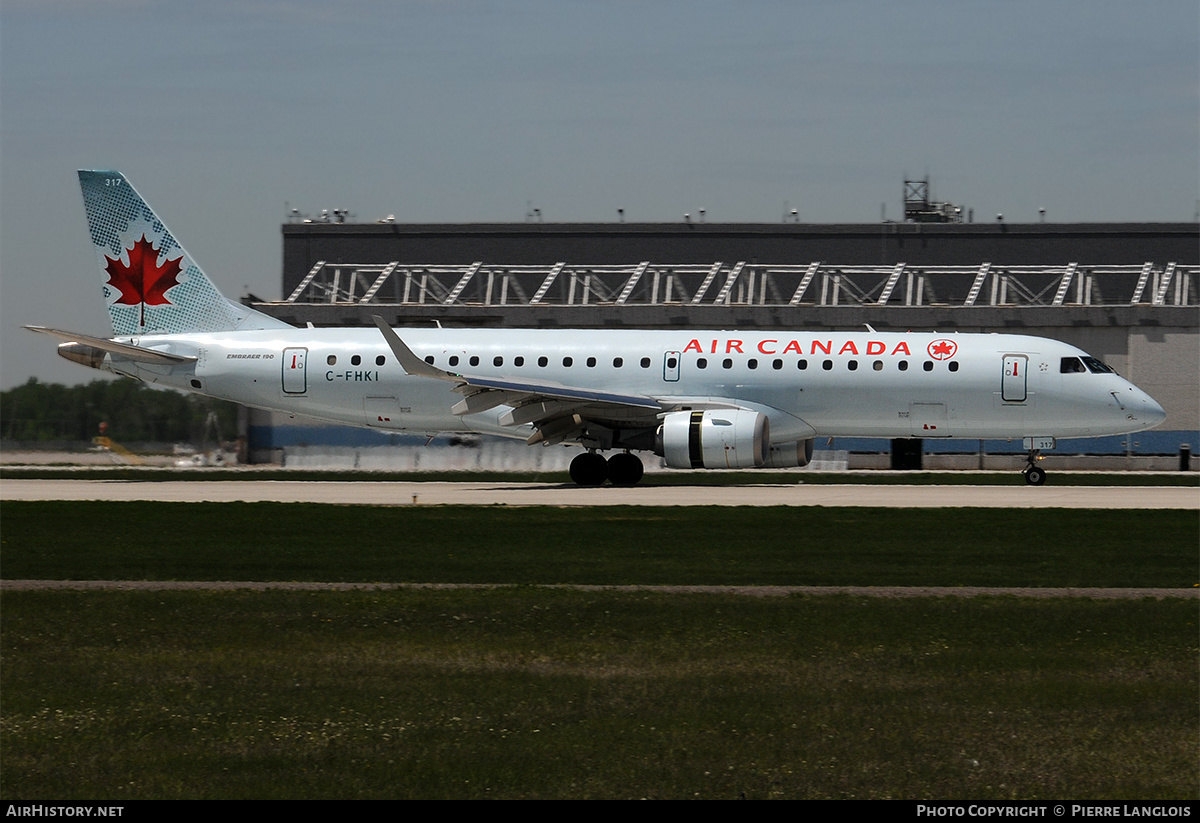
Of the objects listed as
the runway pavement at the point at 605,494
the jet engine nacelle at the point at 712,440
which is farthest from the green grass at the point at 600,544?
the jet engine nacelle at the point at 712,440

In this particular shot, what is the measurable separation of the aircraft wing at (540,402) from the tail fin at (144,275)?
23.2ft

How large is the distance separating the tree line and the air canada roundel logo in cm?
2509

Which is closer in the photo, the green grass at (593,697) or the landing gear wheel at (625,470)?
the green grass at (593,697)

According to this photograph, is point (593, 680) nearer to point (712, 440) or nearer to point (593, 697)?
point (593, 697)

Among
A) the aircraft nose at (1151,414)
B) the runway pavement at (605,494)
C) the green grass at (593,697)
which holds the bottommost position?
the green grass at (593,697)

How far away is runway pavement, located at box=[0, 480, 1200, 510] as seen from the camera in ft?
92.4

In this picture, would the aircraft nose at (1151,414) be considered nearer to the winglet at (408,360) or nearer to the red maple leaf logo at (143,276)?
the winglet at (408,360)

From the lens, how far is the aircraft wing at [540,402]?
31.1 metres

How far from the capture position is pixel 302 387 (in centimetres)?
3519

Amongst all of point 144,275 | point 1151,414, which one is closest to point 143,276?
point 144,275

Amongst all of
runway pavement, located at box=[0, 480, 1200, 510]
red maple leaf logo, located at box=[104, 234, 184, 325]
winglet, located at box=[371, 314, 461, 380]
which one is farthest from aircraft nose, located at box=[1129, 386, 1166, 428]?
red maple leaf logo, located at box=[104, 234, 184, 325]

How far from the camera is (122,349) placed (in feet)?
114

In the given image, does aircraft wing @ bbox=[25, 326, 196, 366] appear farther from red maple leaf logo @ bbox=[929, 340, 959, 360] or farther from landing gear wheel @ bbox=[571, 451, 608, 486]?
red maple leaf logo @ bbox=[929, 340, 959, 360]

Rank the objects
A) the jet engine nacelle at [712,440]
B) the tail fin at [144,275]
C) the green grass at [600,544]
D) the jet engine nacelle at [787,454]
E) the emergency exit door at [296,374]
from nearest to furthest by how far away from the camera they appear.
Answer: the green grass at [600,544]
the jet engine nacelle at [712,440]
the jet engine nacelle at [787,454]
the emergency exit door at [296,374]
the tail fin at [144,275]
